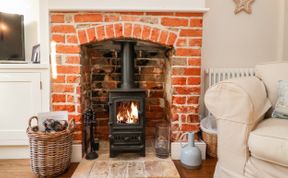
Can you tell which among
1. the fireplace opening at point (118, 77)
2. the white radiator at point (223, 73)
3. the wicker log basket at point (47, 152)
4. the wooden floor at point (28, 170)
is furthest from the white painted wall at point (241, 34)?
the wicker log basket at point (47, 152)

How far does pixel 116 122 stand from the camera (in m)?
2.11

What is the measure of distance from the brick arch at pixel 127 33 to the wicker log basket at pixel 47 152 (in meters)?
0.83

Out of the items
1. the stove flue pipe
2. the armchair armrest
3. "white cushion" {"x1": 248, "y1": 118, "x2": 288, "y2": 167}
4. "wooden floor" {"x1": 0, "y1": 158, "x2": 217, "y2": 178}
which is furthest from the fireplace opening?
"white cushion" {"x1": 248, "y1": 118, "x2": 288, "y2": 167}

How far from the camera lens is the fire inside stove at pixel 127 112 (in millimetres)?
2168

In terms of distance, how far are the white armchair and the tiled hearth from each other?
43cm

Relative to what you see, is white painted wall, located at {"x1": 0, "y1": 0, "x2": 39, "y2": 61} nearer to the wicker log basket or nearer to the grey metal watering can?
the wicker log basket

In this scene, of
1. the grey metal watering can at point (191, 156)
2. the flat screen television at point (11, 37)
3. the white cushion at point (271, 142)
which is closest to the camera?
the white cushion at point (271, 142)

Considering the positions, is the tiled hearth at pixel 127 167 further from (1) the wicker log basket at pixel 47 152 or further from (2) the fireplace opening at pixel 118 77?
(2) the fireplace opening at pixel 118 77

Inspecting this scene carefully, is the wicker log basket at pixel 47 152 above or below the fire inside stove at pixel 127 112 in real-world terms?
below

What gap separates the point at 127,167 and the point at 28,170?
2.68 feet

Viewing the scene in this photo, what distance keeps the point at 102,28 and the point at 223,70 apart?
52.3 inches

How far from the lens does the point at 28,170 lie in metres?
1.95

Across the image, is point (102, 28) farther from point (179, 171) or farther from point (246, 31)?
point (246, 31)

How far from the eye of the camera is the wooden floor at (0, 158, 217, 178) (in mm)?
1859
